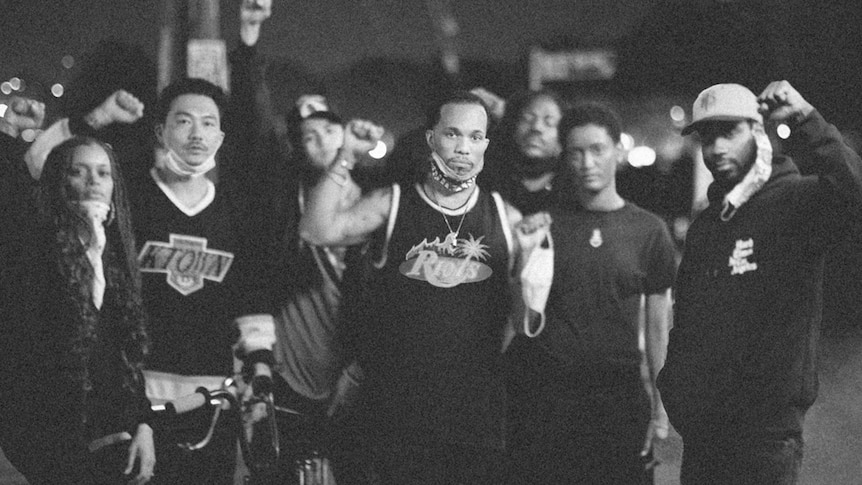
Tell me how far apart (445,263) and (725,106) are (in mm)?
1183

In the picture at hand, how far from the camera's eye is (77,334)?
426 centimetres

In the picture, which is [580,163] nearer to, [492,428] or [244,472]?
[492,428]

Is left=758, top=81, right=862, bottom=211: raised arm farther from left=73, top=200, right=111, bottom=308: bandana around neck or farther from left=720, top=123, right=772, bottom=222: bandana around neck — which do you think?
left=73, top=200, right=111, bottom=308: bandana around neck

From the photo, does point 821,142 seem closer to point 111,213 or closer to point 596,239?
point 596,239

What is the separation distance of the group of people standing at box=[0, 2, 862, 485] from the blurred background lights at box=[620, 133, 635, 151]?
0.07m

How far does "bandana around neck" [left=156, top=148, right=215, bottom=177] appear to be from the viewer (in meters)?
4.45

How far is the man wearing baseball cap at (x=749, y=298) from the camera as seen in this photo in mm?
3779

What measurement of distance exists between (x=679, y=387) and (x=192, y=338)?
183 centimetres

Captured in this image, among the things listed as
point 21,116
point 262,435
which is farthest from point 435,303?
point 21,116

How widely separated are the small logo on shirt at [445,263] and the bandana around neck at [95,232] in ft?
3.69

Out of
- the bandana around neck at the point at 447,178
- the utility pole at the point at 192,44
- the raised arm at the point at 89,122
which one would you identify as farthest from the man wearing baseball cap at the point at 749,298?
the raised arm at the point at 89,122

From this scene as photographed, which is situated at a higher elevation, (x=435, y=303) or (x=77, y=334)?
(x=435, y=303)

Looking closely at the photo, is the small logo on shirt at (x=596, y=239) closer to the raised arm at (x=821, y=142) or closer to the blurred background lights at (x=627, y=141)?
the blurred background lights at (x=627, y=141)

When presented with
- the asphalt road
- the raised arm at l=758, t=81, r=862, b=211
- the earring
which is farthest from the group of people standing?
the raised arm at l=758, t=81, r=862, b=211
